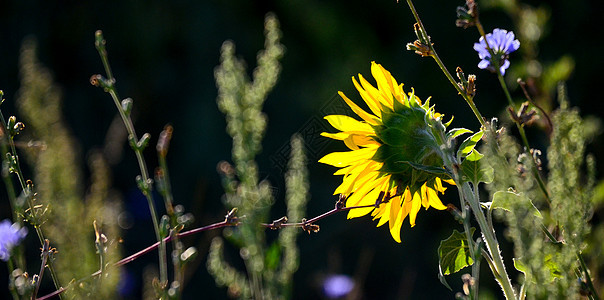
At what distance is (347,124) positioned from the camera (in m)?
0.67

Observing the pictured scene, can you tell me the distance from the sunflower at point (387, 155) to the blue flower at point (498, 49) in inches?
3.2

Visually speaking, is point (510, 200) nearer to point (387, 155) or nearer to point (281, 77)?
point (387, 155)

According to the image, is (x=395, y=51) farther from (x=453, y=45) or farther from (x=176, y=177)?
(x=176, y=177)

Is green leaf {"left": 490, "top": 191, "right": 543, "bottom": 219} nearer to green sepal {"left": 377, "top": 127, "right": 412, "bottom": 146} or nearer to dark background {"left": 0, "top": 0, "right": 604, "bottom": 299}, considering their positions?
green sepal {"left": 377, "top": 127, "right": 412, "bottom": 146}

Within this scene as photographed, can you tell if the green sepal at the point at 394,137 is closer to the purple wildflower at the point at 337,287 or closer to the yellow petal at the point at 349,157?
the yellow petal at the point at 349,157

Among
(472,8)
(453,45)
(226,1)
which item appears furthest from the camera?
(226,1)

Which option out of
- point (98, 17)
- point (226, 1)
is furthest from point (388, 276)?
point (98, 17)

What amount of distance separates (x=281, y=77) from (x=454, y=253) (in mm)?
2013

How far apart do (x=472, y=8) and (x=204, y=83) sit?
2.17 metres

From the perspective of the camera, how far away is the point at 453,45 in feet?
8.15

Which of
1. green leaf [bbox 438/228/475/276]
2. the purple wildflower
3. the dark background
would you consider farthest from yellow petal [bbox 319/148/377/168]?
the dark background

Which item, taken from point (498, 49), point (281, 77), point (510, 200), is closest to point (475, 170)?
point (510, 200)

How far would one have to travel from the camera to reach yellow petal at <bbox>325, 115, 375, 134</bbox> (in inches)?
26.1

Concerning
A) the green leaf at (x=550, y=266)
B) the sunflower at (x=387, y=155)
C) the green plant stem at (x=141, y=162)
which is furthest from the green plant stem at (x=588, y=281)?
the green plant stem at (x=141, y=162)
